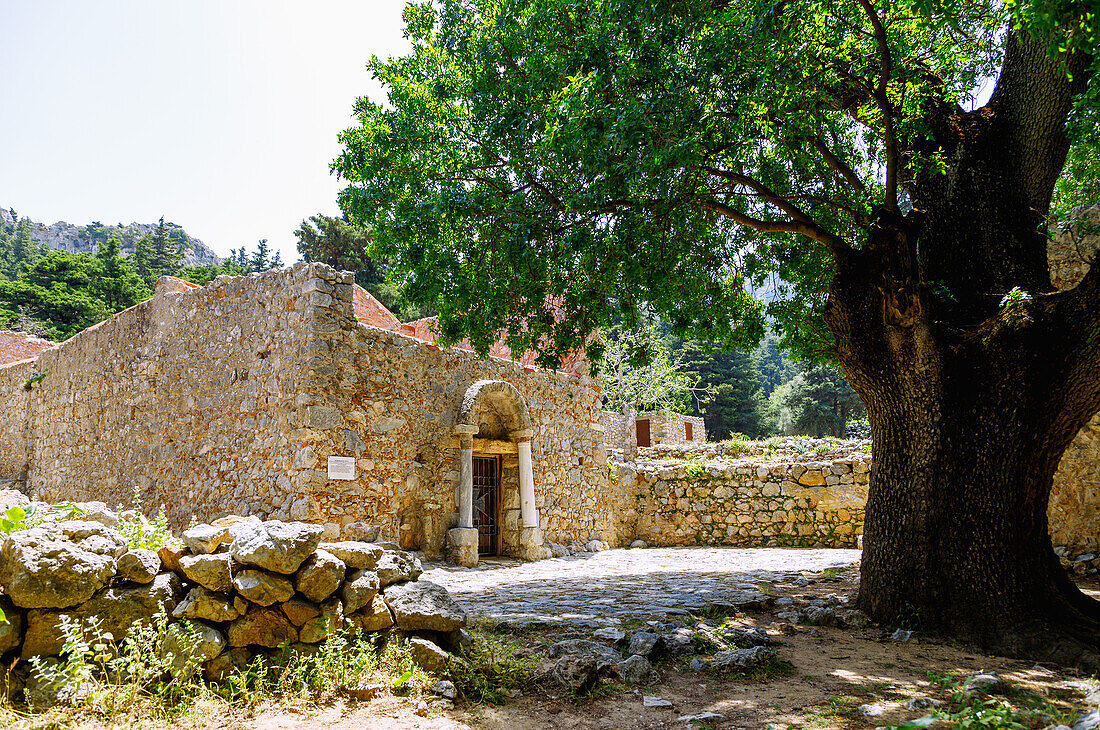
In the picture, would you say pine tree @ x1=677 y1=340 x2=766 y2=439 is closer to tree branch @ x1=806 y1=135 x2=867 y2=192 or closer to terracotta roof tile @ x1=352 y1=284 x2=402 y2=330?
terracotta roof tile @ x1=352 y1=284 x2=402 y2=330

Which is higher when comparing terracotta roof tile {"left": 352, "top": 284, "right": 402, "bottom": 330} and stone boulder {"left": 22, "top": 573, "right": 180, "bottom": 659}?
terracotta roof tile {"left": 352, "top": 284, "right": 402, "bottom": 330}

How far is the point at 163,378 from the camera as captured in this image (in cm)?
1003

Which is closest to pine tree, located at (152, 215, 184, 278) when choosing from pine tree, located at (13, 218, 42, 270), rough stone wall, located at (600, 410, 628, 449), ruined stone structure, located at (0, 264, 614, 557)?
pine tree, located at (13, 218, 42, 270)

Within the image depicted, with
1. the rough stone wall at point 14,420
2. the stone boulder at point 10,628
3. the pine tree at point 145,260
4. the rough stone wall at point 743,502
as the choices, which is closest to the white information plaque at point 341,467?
the stone boulder at point 10,628

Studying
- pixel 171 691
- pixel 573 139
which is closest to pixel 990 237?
pixel 573 139

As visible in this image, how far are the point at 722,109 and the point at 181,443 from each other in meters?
9.01

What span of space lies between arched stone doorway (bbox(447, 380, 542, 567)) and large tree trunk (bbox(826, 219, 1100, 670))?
5.85 metres

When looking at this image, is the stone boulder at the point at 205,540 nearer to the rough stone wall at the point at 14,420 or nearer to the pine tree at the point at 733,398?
the rough stone wall at the point at 14,420

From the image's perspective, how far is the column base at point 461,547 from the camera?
9.34 metres

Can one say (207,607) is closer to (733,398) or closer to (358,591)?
(358,591)

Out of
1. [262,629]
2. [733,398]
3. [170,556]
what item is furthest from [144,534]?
[733,398]

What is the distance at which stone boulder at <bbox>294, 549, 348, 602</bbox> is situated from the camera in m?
3.71

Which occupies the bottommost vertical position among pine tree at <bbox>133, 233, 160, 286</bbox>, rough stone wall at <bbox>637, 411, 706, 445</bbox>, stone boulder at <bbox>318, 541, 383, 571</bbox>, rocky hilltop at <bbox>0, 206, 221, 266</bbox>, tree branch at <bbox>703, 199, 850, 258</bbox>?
stone boulder at <bbox>318, 541, 383, 571</bbox>

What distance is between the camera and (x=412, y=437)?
9.34 m
